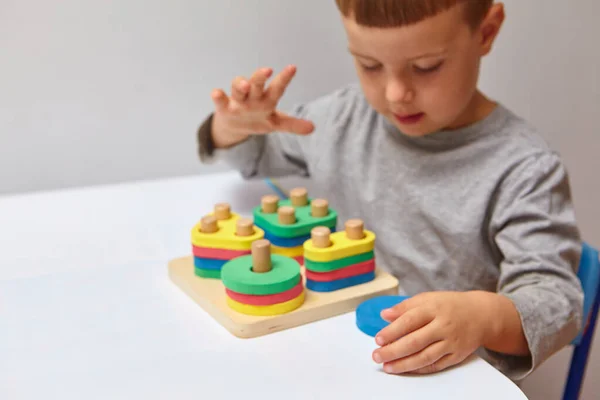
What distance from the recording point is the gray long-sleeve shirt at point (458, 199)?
0.69 m

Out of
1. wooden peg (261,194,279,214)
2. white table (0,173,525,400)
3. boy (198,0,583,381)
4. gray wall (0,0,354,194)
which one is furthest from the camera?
gray wall (0,0,354,194)

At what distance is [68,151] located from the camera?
38.4 inches

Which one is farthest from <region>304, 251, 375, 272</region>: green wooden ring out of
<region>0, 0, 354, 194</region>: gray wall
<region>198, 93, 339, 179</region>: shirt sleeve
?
<region>0, 0, 354, 194</region>: gray wall

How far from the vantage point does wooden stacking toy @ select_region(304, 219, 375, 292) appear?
62 centimetres

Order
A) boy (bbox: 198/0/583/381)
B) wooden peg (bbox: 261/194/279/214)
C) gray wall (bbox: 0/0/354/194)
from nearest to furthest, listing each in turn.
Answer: boy (bbox: 198/0/583/381)
wooden peg (bbox: 261/194/279/214)
gray wall (bbox: 0/0/354/194)

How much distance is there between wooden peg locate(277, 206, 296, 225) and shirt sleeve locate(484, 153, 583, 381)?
22 cm

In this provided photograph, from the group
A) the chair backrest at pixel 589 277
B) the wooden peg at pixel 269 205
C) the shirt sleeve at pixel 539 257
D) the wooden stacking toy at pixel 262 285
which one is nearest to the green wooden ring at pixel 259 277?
the wooden stacking toy at pixel 262 285

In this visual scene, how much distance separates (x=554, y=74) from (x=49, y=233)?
78 centimetres

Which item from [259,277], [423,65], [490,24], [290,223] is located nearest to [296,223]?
[290,223]

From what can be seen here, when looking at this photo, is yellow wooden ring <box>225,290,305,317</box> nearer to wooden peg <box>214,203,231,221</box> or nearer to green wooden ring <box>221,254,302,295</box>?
green wooden ring <box>221,254,302,295</box>

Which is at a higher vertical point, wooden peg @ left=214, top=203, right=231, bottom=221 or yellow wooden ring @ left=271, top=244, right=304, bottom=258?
wooden peg @ left=214, top=203, right=231, bottom=221

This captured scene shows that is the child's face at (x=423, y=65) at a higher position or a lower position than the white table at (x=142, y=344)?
higher

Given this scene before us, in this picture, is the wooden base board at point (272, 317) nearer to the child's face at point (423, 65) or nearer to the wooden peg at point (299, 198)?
the wooden peg at point (299, 198)

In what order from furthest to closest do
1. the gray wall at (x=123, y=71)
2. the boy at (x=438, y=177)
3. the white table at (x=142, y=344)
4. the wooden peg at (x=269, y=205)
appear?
1. the gray wall at (x=123, y=71)
2. the wooden peg at (x=269, y=205)
3. the boy at (x=438, y=177)
4. the white table at (x=142, y=344)
